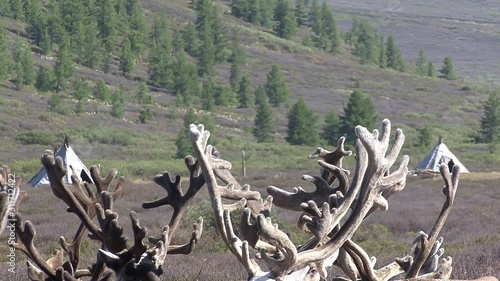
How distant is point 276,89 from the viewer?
300ft

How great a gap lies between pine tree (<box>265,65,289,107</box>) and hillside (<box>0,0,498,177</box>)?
1.32 metres

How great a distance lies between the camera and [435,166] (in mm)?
38656

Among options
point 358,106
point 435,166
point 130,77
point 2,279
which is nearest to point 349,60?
point 130,77

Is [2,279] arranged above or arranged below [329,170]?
below

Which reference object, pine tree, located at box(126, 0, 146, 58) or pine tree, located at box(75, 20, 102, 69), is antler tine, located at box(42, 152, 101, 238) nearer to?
pine tree, located at box(75, 20, 102, 69)

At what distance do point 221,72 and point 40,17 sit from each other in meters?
21.0

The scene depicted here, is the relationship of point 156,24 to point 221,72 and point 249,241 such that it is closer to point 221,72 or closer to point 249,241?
point 221,72

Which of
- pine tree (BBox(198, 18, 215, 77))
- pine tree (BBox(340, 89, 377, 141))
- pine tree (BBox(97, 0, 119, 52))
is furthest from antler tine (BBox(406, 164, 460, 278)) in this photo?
→ pine tree (BBox(198, 18, 215, 77))

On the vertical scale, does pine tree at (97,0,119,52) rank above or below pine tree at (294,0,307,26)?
above

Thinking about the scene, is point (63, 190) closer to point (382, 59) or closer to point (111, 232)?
point (111, 232)

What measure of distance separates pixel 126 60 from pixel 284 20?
121 ft

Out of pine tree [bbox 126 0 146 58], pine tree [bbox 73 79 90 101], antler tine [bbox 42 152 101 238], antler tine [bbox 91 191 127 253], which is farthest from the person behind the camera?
pine tree [bbox 126 0 146 58]

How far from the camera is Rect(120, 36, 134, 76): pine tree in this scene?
92562mm

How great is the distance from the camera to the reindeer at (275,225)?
12.9 feet
